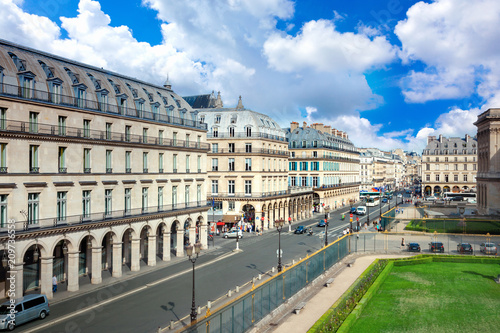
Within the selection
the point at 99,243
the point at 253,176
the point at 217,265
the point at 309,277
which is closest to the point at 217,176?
the point at 253,176

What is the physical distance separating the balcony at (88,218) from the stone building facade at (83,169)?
86 mm

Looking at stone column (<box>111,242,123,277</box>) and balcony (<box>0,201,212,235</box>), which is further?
stone column (<box>111,242,123,277</box>)

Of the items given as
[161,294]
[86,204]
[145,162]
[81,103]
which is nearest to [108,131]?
[81,103]

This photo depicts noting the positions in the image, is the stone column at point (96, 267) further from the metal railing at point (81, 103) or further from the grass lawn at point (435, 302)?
the grass lawn at point (435, 302)

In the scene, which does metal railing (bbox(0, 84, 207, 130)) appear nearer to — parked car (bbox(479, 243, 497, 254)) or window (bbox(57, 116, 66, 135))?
window (bbox(57, 116, 66, 135))

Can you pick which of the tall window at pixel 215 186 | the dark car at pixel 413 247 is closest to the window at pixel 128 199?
the tall window at pixel 215 186

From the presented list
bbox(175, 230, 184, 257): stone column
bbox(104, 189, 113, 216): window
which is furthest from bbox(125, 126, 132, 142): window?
bbox(175, 230, 184, 257): stone column

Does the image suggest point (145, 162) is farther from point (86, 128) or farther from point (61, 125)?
point (61, 125)

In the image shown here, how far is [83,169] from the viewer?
37.4m

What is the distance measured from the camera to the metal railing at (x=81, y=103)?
3194cm

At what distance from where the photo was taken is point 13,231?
30.1 metres

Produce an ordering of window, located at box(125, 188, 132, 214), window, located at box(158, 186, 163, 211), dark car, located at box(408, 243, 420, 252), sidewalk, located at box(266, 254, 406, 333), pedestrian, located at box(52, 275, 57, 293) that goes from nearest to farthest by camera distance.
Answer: sidewalk, located at box(266, 254, 406, 333) < pedestrian, located at box(52, 275, 57, 293) < window, located at box(125, 188, 132, 214) < window, located at box(158, 186, 163, 211) < dark car, located at box(408, 243, 420, 252)

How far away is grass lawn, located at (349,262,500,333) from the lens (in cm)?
2591

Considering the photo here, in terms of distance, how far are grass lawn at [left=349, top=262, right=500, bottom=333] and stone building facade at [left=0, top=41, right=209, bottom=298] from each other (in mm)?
23560
